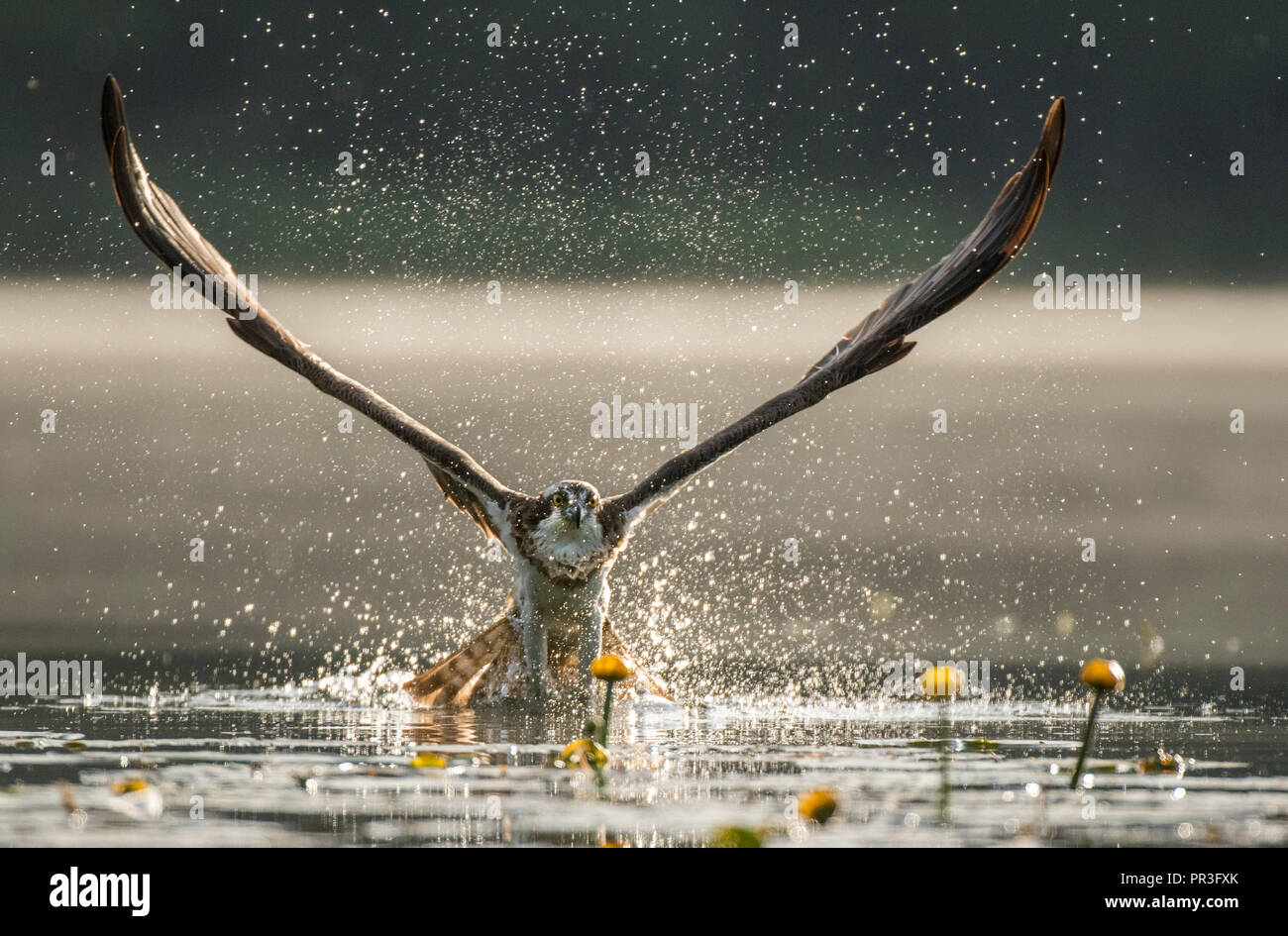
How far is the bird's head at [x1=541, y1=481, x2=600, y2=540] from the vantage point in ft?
42.2

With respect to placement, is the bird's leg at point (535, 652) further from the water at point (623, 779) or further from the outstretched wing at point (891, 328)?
the outstretched wing at point (891, 328)

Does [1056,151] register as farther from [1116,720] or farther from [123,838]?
[123,838]

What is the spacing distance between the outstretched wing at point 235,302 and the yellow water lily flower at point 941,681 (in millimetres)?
7226

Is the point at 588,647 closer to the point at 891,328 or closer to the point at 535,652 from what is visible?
the point at 535,652

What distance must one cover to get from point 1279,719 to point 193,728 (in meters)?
8.11

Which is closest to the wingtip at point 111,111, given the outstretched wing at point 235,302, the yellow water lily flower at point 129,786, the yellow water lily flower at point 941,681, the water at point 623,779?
the outstretched wing at point 235,302

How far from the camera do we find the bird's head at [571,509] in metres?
12.9

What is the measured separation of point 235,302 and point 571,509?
3140mm

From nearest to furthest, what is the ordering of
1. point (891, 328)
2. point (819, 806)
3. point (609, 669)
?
point (819, 806) → point (609, 669) → point (891, 328)

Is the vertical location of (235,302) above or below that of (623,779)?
above

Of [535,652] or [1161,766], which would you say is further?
[535,652]

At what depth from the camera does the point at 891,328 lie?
1325cm

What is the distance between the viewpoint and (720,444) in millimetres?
13125

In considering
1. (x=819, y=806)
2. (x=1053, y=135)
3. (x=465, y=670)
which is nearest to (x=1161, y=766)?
(x=819, y=806)
